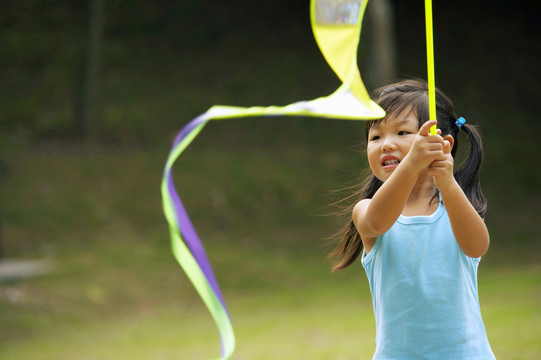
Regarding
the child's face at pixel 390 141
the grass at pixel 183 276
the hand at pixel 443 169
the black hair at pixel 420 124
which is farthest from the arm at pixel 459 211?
the grass at pixel 183 276

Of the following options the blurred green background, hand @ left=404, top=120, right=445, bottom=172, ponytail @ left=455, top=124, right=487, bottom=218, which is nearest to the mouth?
hand @ left=404, top=120, right=445, bottom=172

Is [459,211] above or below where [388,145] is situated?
below

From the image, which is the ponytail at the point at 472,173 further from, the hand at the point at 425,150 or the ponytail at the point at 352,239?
the hand at the point at 425,150

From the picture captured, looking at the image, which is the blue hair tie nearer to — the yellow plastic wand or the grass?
the yellow plastic wand

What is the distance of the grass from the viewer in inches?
273

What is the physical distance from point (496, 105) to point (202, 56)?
5699 millimetres

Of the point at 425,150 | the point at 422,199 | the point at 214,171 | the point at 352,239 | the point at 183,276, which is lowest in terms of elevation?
the point at 183,276

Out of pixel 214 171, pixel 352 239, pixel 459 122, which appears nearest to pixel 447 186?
pixel 459 122

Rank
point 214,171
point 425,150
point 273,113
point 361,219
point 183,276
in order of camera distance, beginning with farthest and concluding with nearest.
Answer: point 214,171
point 183,276
point 361,219
point 425,150
point 273,113

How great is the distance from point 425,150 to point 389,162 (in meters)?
0.27

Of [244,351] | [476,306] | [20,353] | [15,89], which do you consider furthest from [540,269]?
[15,89]

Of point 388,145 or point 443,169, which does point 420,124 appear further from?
point 443,169

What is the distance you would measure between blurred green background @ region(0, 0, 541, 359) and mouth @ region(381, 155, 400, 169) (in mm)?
3107

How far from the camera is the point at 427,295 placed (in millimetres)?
2043
